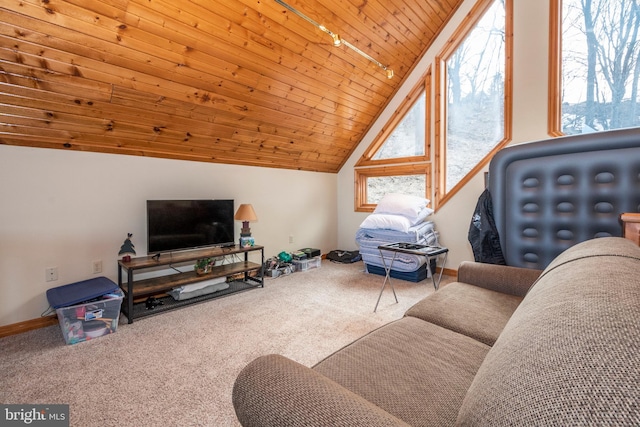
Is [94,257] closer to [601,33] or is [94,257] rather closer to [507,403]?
[507,403]

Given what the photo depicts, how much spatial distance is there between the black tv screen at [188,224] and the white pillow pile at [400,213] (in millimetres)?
1895

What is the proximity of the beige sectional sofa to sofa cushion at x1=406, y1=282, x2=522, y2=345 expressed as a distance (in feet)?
0.05

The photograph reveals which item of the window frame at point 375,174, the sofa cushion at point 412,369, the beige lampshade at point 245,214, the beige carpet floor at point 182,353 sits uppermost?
the window frame at point 375,174

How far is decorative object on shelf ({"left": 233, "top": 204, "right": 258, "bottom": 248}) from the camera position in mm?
3604

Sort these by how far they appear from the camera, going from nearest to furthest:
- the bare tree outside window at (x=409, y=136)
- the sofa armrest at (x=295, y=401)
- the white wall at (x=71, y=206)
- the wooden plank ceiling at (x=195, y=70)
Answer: the sofa armrest at (x=295, y=401) → the wooden plank ceiling at (x=195, y=70) → the white wall at (x=71, y=206) → the bare tree outside window at (x=409, y=136)

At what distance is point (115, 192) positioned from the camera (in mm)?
2967

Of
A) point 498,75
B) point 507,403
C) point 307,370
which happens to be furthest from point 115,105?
point 498,75

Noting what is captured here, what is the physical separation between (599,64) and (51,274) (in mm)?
5832

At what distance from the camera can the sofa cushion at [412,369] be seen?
914 mm

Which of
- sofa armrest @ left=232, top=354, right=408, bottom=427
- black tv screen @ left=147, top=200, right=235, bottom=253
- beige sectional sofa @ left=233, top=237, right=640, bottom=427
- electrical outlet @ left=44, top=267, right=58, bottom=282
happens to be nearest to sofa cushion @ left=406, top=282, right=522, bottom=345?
beige sectional sofa @ left=233, top=237, right=640, bottom=427

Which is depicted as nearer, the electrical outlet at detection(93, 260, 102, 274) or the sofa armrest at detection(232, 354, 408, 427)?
the sofa armrest at detection(232, 354, 408, 427)

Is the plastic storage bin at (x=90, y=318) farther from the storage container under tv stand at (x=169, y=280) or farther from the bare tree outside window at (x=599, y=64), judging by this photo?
the bare tree outside window at (x=599, y=64)

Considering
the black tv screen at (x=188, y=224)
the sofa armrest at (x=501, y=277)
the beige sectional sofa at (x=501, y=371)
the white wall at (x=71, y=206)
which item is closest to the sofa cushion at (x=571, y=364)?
the beige sectional sofa at (x=501, y=371)

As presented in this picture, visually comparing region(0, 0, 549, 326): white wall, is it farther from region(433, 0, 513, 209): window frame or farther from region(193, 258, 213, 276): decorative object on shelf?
region(193, 258, 213, 276): decorative object on shelf
